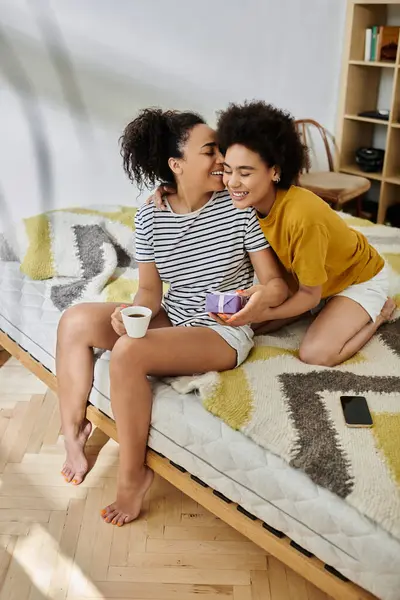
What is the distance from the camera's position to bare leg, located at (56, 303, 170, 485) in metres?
1.74

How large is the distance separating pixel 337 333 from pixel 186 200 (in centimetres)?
57

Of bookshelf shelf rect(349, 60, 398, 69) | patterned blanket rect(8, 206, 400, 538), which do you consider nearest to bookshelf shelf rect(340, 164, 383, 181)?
bookshelf shelf rect(349, 60, 398, 69)

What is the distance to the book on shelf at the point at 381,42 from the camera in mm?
3457

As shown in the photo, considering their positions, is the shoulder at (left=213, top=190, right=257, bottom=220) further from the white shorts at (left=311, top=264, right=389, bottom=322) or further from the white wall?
the white wall

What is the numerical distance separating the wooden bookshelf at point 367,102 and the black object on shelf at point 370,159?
4cm

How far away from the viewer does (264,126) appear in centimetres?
154

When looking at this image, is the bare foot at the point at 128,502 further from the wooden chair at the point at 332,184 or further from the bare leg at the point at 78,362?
the wooden chair at the point at 332,184

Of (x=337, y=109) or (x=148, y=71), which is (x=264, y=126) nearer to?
(x=148, y=71)

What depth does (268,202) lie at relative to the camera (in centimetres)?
168

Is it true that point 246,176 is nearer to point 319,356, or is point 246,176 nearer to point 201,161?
point 201,161

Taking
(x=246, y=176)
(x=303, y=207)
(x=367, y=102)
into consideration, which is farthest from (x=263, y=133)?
(x=367, y=102)

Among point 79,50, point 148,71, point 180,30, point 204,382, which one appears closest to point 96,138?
point 79,50

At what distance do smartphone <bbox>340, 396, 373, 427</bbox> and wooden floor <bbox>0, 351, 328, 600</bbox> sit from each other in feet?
1.38

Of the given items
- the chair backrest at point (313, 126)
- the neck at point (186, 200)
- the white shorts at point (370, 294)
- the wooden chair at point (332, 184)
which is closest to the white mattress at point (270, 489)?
the neck at point (186, 200)
